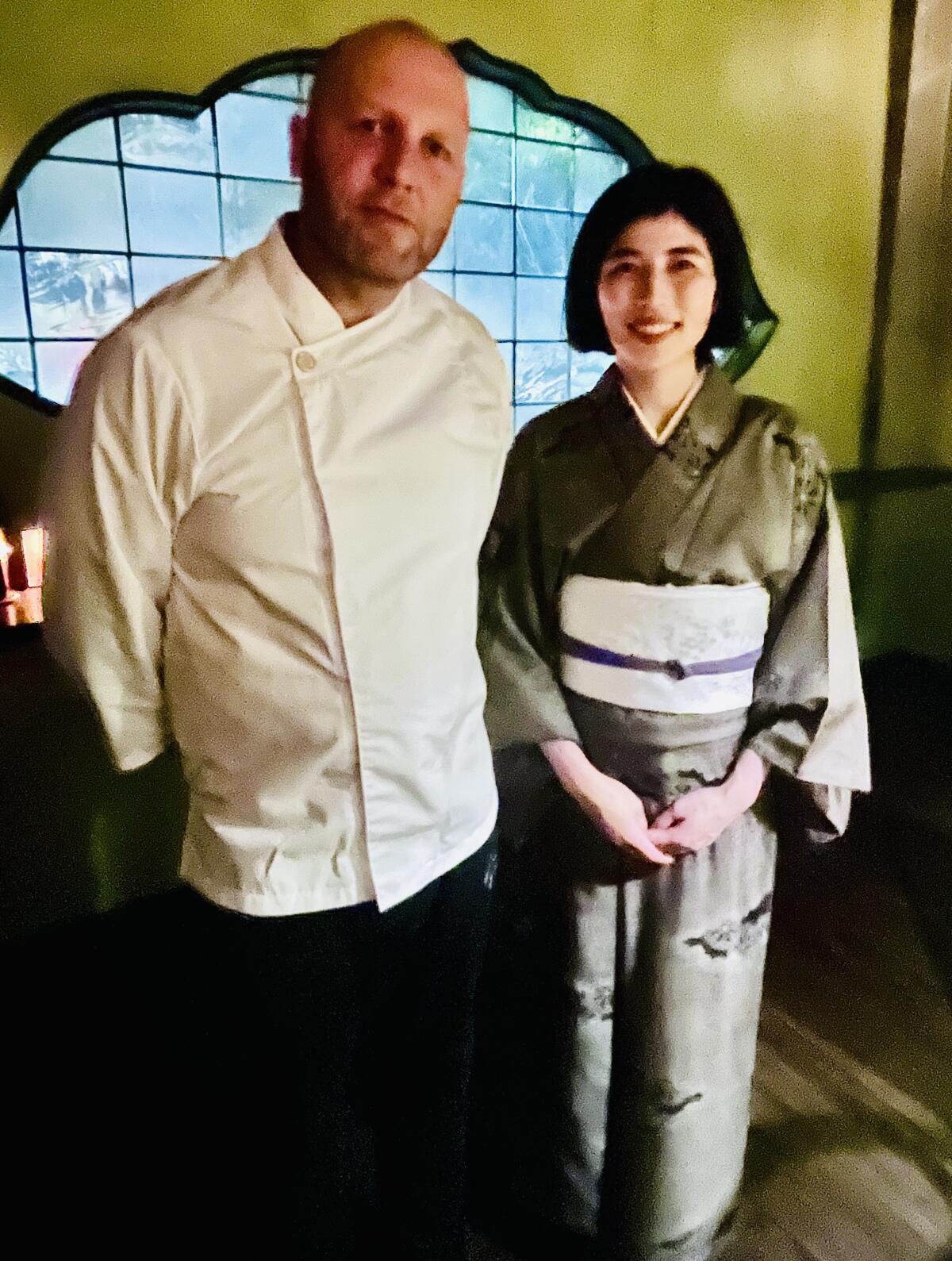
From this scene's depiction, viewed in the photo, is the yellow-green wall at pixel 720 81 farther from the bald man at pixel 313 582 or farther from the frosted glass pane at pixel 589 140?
the bald man at pixel 313 582

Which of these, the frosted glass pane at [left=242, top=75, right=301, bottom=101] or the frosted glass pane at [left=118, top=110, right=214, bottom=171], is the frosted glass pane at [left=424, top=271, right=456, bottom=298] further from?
the frosted glass pane at [left=118, top=110, right=214, bottom=171]

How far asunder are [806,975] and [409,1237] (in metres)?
1.21

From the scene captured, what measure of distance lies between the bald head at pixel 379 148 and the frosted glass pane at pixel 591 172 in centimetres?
207

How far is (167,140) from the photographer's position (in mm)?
2246

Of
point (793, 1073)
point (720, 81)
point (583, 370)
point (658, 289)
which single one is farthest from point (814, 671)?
point (720, 81)

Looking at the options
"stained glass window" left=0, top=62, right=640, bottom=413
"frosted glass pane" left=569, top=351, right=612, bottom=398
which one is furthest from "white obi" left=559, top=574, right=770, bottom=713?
"frosted glass pane" left=569, top=351, right=612, bottom=398

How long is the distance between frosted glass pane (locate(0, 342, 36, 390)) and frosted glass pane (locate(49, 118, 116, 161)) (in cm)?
42

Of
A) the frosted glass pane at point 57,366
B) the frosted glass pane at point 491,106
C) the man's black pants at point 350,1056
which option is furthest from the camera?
the frosted glass pane at point 491,106

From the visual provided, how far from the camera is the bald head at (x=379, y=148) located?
102 centimetres

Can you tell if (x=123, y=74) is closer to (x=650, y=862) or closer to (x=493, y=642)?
(x=493, y=642)

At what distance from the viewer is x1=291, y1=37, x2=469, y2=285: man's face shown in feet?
3.36

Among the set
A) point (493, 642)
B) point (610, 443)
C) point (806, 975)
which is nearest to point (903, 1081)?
point (806, 975)

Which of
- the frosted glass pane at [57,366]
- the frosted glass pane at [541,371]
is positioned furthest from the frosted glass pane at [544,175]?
the frosted glass pane at [57,366]

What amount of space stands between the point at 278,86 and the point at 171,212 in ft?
1.41
